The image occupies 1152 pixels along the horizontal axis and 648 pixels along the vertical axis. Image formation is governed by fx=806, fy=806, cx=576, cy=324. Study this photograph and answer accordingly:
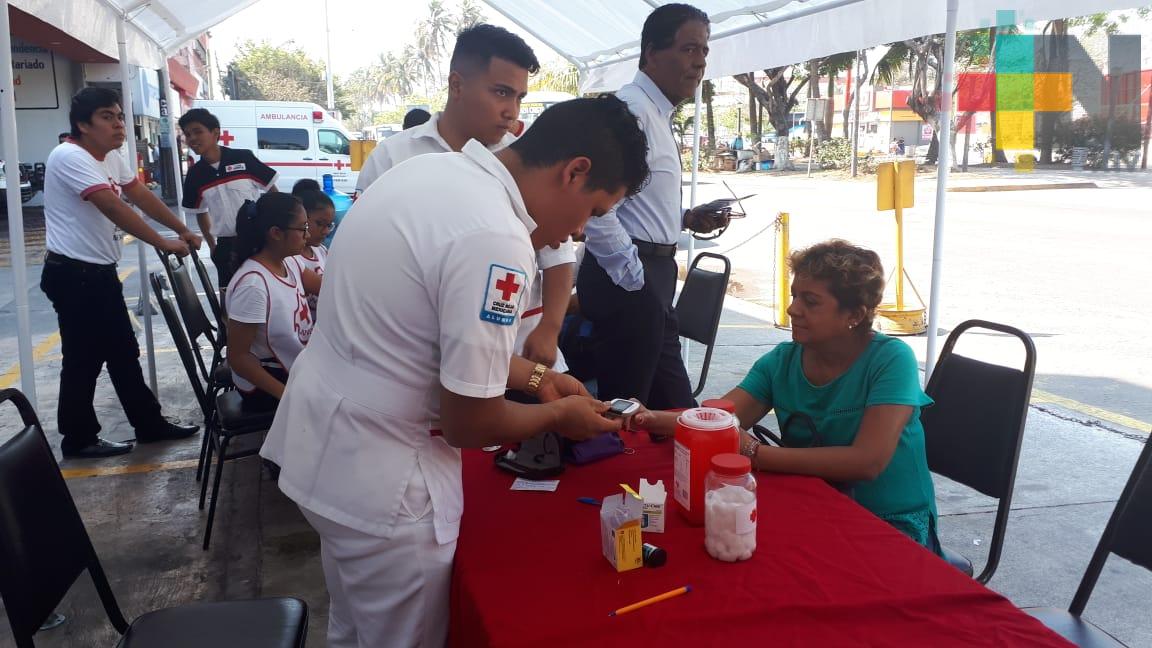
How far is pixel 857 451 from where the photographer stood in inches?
74.9

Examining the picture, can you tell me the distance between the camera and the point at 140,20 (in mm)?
5250

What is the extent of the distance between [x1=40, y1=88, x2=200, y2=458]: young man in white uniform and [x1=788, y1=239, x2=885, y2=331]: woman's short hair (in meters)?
3.19

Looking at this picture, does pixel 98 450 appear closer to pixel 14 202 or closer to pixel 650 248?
pixel 14 202

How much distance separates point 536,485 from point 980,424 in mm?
1235

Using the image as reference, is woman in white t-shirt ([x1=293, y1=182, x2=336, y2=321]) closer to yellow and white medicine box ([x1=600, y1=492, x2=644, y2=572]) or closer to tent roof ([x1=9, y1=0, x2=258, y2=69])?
tent roof ([x1=9, y1=0, x2=258, y2=69])

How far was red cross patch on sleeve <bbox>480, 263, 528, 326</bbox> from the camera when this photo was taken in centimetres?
118

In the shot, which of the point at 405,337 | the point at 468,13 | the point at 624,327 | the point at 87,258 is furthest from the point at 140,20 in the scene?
the point at 468,13

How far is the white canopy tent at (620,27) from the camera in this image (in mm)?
3089

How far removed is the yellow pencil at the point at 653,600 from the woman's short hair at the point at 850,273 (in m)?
1.02

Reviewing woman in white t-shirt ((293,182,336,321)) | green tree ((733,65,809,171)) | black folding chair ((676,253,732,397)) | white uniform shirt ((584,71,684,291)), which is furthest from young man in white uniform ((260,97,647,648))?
green tree ((733,65,809,171))

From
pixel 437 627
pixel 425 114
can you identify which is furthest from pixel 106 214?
pixel 437 627

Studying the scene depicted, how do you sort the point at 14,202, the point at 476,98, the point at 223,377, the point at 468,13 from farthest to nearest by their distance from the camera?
the point at 468,13, the point at 223,377, the point at 14,202, the point at 476,98

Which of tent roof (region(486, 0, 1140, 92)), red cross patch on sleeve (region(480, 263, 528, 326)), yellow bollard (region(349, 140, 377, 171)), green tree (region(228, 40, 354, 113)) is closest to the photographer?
red cross patch on sleeve (region(480, 263, 528, 326))

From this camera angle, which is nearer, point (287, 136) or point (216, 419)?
point (216, 419)
